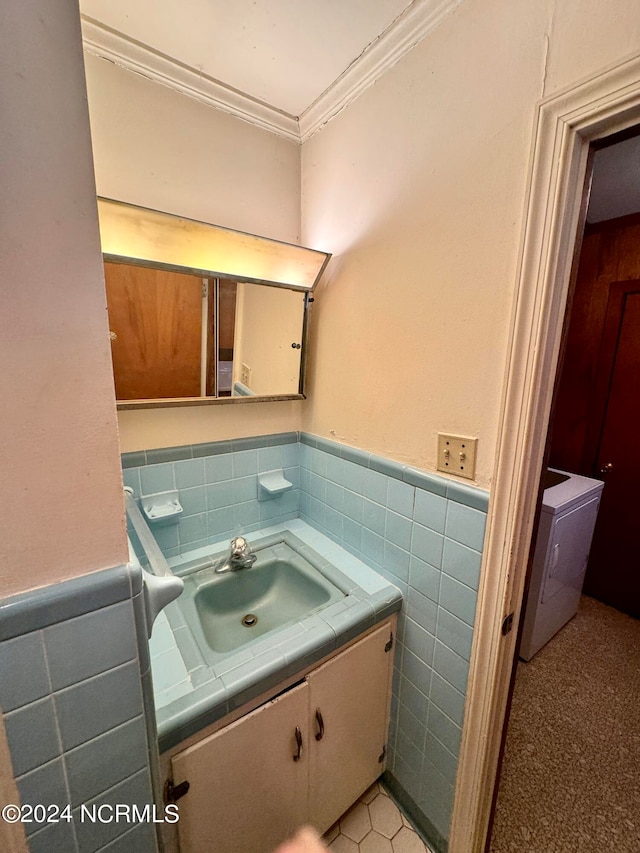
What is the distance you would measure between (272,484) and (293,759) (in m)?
0.85

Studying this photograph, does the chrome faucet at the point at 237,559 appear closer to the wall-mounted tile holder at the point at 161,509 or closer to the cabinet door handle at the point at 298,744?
the wall-mounted tile holder at the point at 161,509

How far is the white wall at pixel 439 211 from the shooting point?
2.33 feet

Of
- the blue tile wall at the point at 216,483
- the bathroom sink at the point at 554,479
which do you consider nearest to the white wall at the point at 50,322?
the blue tile wall at the point at 216,483

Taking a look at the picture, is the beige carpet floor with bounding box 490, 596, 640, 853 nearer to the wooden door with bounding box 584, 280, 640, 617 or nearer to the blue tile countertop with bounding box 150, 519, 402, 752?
the wooden door with bounding box 584, 280, 640, 617

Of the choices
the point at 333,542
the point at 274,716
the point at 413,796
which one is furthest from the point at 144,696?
the point at 413,796

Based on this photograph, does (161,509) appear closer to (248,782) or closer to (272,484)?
(272,484)

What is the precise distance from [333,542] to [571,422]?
1926 millimetres

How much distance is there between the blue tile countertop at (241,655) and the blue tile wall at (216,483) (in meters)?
0.15

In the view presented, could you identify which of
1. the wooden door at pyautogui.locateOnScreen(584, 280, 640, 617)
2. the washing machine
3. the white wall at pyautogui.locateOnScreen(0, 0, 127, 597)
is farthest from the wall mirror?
the wooden door at pyautogui.locateOnScreen(584, 280, 640, 617)

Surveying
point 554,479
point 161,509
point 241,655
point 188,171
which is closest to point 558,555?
point 554,479

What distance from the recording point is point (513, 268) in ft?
2.50

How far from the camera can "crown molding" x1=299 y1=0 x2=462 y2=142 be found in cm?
84

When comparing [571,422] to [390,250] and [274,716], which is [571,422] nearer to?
[390,250]

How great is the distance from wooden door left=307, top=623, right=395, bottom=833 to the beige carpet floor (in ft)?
1.52
